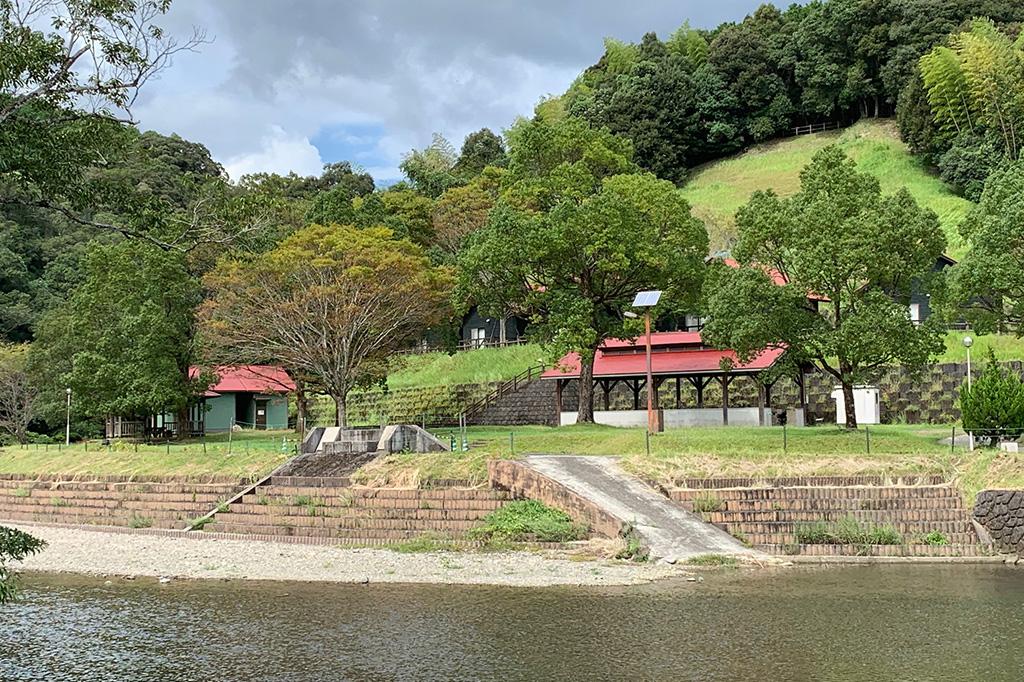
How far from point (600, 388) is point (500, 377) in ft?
16.3

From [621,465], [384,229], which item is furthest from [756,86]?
[621,465]

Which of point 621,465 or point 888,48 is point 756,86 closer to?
point 888,48

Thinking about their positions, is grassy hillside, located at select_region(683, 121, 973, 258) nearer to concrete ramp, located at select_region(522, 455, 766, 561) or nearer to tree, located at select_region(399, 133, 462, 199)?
tree, located at select_region(399, 133, 462, 199)

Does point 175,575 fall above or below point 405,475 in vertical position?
below

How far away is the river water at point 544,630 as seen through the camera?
10.4m

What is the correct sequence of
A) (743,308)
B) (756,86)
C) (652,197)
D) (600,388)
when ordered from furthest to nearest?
1. (756,86)
2. (600,388)
3. (652,197)
4. (743,308)

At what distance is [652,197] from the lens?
30969 millimetres

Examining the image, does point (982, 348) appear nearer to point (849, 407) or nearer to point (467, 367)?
point (849, 407)

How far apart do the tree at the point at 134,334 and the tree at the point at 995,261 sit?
86.4 feet

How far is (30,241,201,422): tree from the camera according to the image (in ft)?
111

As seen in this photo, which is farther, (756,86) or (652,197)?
(756,86)

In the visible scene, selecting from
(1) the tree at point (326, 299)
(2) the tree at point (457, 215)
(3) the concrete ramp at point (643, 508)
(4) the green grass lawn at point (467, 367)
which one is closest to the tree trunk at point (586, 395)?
(1) the tree at point (326, 299)

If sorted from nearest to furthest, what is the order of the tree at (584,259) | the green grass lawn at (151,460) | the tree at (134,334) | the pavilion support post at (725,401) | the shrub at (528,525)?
the shrub at (528,525) < the green grass lawn at (151,460) < the tree at (584,259) < the pavilion support post at (725,401) < the tree at (134,334)

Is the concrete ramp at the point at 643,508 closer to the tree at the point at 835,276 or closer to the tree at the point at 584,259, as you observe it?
the tree at the point at 835,276
